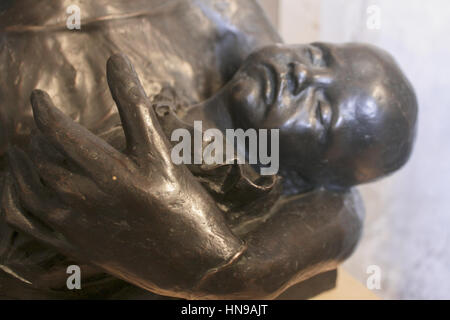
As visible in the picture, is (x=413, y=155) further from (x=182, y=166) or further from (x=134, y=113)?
(x=134, y=113)

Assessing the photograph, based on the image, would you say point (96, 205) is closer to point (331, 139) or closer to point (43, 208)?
point (43, 208)

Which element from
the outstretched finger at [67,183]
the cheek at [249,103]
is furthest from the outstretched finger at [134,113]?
the cheek at [249,103]

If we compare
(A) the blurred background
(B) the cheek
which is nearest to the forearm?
(B) the cheek

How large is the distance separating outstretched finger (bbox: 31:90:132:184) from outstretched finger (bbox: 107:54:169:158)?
66 millimetres

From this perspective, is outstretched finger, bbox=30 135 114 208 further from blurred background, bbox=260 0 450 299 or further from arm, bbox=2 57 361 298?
blurred background, bbox=260 0 450 299

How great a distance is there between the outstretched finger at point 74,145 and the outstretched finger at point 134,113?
2.6 inches

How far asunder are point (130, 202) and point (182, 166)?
15 cm

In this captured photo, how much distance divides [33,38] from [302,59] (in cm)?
75

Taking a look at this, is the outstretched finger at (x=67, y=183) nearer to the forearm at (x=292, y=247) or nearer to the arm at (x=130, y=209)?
the arm at (x=130, y=209)

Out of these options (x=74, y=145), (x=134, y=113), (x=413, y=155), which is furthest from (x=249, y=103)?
(x=413, y=155)

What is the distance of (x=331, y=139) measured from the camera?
4.53 feet

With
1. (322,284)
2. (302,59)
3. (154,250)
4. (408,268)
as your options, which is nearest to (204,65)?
(302,59)

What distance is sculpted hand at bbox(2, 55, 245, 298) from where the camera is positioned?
43.0 inches

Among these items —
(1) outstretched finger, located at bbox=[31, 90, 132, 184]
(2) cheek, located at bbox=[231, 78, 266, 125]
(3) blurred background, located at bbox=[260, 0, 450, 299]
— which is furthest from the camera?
(3) blurred background, located at bbox=[260, 0, 450, 299]
